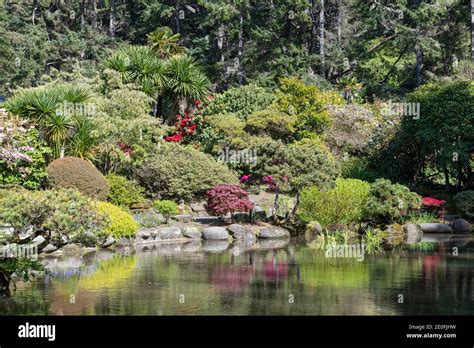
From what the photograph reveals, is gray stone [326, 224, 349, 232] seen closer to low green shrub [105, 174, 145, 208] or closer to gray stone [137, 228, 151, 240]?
gray stone [137, 228, 151, 240]

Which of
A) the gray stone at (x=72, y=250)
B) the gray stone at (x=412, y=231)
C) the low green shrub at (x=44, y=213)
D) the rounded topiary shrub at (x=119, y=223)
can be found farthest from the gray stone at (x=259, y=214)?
the low green shrub at (x=44, y=213)

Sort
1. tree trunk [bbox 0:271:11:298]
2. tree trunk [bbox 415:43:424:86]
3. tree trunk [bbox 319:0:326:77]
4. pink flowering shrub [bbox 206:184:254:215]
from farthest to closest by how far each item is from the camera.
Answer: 1. tree trunk [bbox 319:0:326:77]
2. tree trunk [bbox 415:43:424:86]
3. pink flowering shrub [bbox 206:184:254:215]
4. tree trunk [bbox 0:271:11:298]

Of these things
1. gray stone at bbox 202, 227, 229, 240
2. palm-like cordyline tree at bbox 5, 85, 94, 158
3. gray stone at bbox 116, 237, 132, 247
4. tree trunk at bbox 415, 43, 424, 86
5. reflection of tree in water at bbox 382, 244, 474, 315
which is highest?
tree trunk at bbox 415, 43, 424, 86

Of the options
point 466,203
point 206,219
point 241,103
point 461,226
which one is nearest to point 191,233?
point 206,219

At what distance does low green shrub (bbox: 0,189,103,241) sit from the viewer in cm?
1489

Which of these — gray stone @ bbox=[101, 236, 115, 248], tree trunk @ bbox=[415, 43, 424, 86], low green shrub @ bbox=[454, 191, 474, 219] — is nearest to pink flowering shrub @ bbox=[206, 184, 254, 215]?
gray stone @ bbox=[101, 236, 115, 248]

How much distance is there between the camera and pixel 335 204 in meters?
27.2

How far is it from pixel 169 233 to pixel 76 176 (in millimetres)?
3629

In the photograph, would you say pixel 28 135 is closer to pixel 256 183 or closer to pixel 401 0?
pixel 256 183

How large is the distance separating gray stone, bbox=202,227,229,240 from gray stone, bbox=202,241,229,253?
0.67 feet

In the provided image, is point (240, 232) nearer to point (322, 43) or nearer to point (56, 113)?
point (56, 113)

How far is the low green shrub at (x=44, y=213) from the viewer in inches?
586

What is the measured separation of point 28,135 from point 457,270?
50.2 feet
